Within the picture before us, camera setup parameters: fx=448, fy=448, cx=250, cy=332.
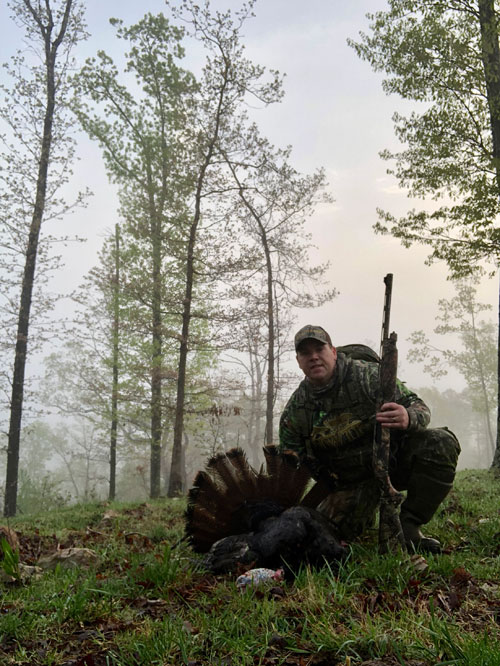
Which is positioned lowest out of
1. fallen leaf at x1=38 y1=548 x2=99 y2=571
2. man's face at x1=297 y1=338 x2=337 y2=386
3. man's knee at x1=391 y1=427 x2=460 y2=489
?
fallen leaf at x1=38 y1=548 x2=99 y2=571

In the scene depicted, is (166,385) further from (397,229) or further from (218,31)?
(218,31)

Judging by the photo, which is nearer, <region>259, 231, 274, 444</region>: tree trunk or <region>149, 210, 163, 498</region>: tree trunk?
<region>259, 231, 274, 444</region>: tree trunk

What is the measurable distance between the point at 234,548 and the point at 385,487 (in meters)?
1.32

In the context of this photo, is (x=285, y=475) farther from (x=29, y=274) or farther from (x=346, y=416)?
(x=29, y=274)

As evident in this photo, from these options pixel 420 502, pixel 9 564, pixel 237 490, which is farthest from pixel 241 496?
pixel 9 564

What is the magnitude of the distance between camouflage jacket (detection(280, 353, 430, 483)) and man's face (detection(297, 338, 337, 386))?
14cm

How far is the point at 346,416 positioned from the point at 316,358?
1.97ft

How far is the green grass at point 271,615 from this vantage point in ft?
6.75

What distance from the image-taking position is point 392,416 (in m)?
3.33

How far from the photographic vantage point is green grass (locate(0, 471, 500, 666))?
2.06m

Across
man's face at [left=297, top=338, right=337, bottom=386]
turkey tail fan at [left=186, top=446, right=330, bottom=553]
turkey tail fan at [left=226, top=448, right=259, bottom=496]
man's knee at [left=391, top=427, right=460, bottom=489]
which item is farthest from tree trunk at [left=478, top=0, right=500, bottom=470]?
turkey tail fan at [left=226, top=448, right=259, bottom=496]

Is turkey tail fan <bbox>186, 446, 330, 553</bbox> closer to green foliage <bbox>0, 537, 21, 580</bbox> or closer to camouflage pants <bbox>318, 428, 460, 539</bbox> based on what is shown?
camouflage pants <bbox>318, 428, 460, 539</bbox>

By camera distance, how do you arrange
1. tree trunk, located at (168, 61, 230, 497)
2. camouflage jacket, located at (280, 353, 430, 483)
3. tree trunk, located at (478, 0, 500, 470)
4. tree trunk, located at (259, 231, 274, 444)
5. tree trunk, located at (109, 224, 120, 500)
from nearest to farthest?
camouflage jacket, located at (280, 353, 430, 483), tree trunk, located at (478, 0, 500, 470), tree trunk, located at (168, 61, 230, 497), tree trunk, located at (259, 231, 274, 444), tree trunk, located at (109, 224, 120, 500)

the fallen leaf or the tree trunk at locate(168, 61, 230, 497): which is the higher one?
the tree trunk at locate(168, 61, 230, 497)
